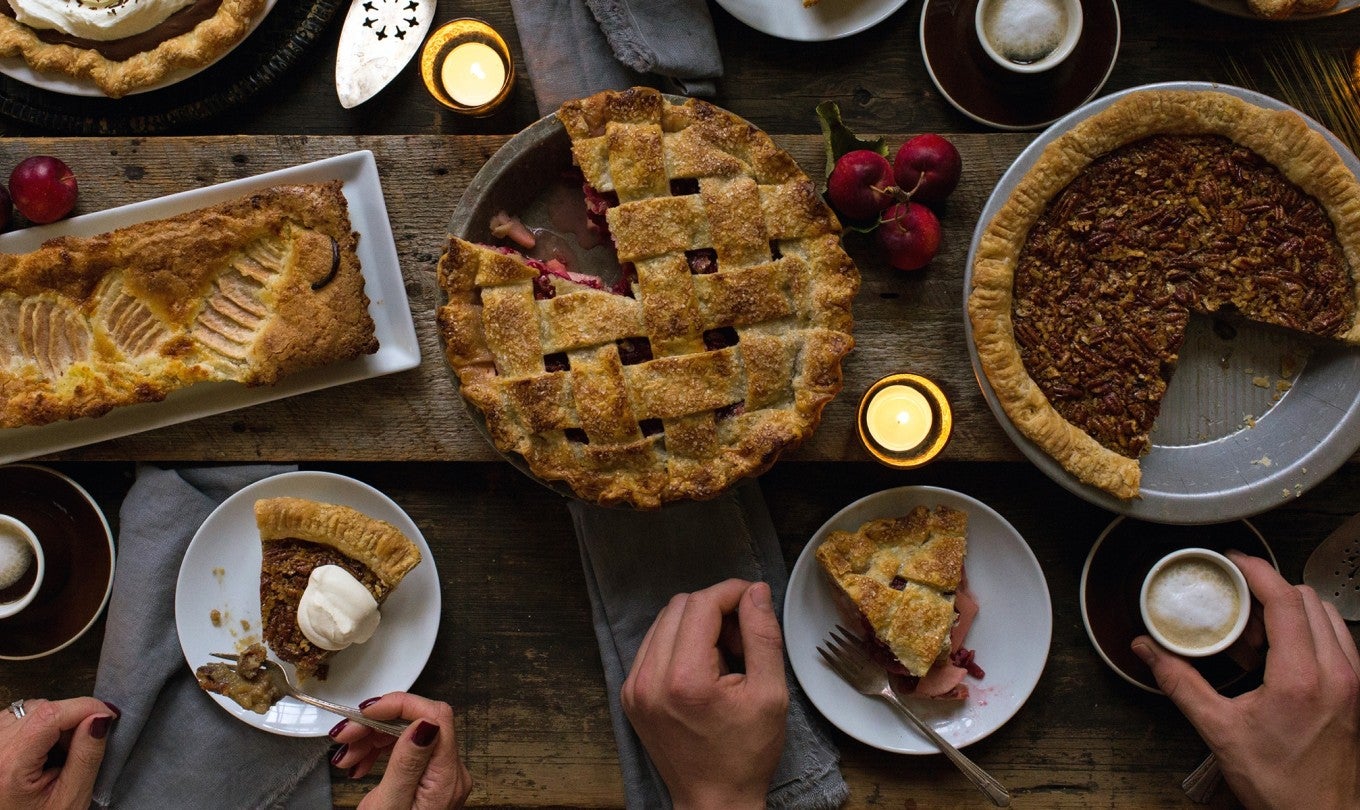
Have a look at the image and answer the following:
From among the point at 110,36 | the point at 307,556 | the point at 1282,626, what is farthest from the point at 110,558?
the point at 1282,626

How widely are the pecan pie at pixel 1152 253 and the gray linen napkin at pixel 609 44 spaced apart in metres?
0.88

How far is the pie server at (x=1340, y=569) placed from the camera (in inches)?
94.7

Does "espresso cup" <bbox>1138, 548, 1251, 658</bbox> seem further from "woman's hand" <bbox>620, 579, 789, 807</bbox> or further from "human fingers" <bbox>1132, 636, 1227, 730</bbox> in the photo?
"woman's hand" <bbox>620, 579, 789, 807</bbox>

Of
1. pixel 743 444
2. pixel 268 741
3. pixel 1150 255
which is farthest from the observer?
pixel 268 741

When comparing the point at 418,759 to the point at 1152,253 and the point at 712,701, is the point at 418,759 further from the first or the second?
the point at 1152,253

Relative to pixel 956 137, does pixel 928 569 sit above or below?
below

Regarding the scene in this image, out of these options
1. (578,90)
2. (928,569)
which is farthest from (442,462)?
(928,569)

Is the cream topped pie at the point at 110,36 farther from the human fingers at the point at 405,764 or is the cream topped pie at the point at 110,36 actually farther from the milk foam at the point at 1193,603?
the milk foam at the point at 1193,603

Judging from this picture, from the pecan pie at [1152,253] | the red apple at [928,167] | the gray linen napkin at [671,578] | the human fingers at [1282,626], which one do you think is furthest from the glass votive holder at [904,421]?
the human fingers at [1282,626]

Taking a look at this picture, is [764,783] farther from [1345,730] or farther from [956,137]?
[956,137]

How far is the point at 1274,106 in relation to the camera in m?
2.22

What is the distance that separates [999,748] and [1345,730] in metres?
0.80

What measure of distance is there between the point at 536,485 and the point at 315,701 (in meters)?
0.77

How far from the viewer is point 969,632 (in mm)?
2361
